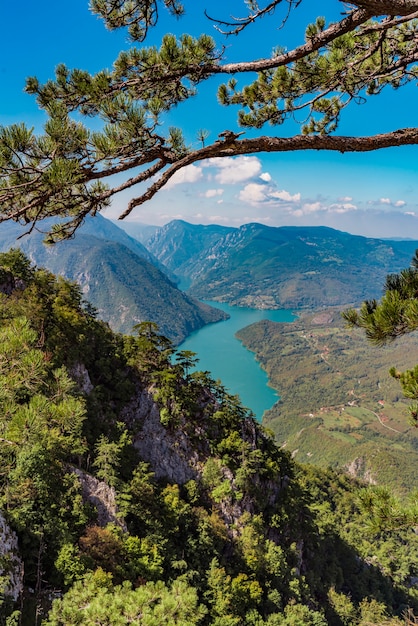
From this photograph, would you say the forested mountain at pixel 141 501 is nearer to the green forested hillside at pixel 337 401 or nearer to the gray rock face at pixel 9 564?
the gray rock face at pixel 9 564

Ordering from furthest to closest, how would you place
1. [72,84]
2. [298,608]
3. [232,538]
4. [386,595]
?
[386,595], [232,538], [298,608], [72,84]

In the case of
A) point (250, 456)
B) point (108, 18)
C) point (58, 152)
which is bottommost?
point (250, 456)

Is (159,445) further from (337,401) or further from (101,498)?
(337,401)

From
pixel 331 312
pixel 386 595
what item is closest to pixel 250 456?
pixel 386 595

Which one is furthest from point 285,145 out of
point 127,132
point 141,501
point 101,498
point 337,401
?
point 337,401

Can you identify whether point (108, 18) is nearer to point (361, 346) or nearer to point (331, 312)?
point (361, 346)

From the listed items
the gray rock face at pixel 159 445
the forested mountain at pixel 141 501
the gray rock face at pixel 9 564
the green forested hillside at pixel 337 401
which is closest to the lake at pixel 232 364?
the green forested hillside at pixel 337 401

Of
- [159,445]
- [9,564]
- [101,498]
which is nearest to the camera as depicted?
[9,564]
